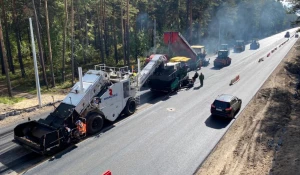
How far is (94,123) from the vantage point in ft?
50.6

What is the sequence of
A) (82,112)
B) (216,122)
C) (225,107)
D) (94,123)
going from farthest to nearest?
(216,122) → (225,107) → (94,123) → (82,112)

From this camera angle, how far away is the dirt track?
11589 millimetres

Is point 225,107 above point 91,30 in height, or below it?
below

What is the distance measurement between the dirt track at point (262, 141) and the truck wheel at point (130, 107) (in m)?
6.86

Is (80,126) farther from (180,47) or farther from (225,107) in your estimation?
(180,47)

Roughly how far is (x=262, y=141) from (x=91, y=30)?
1866 inches

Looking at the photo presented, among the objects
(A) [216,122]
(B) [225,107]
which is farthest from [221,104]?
(A) [216,122]

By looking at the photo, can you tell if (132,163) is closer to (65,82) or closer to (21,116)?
(21,116)

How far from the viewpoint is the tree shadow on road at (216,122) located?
1653 cm

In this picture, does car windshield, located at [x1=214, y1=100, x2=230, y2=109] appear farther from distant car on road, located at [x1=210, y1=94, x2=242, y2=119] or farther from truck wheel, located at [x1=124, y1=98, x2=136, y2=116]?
truck wheel, located at [x1=124, y1=98, x2=136, y2=116]

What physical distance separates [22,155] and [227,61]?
31.9 m

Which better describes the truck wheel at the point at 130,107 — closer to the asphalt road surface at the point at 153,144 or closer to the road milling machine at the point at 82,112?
the road milling machine at the point at 82,112

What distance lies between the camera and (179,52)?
35188 millimetres

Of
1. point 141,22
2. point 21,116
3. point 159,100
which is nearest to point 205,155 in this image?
point 159,100
